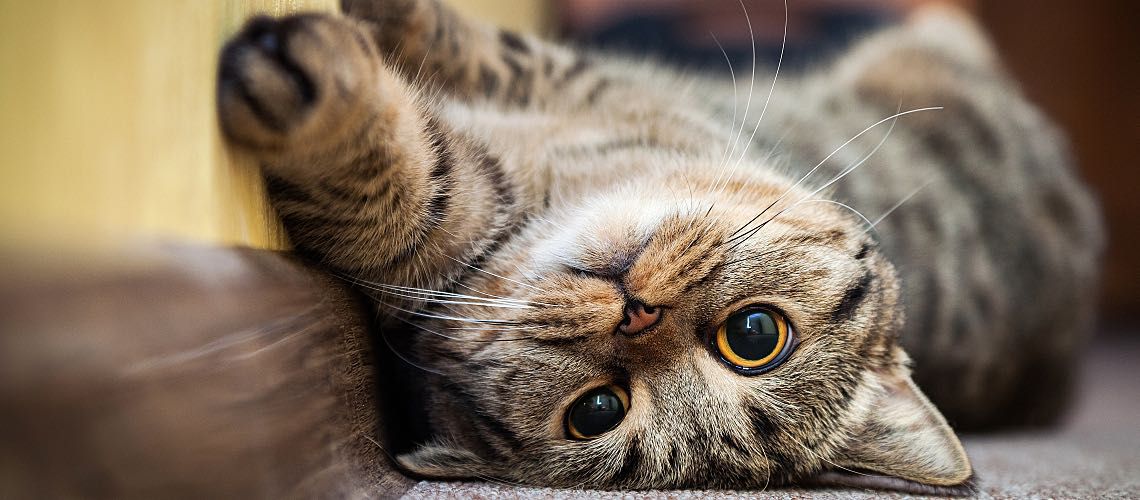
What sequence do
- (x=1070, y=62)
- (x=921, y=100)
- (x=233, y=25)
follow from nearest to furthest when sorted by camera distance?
(x=233, y=25), (x=921, y=100), (x=1070, y=62)

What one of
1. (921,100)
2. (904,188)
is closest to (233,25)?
(904,188)

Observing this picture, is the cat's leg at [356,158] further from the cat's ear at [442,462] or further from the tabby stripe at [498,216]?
the cat's ear at [442,462]

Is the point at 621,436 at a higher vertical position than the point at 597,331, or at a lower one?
lower

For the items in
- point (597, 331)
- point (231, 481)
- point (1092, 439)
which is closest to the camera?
point (231, 481)

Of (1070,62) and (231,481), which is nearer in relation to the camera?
(231,481)

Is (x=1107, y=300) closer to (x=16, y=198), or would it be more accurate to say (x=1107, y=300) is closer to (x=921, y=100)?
(x=921, y=100)

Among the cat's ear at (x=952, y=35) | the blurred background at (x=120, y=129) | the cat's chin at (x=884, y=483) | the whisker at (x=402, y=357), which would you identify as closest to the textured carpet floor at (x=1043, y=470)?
the cat's chin at (x=884, y=483)

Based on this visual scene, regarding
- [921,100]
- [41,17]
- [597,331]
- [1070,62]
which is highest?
[1070,62]
